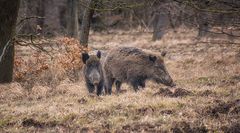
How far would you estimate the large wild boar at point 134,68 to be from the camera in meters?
12.8

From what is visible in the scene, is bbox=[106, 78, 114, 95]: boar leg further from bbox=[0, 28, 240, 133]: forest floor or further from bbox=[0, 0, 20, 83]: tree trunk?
bbox=[0, 0, 20, 83]: tree trunk

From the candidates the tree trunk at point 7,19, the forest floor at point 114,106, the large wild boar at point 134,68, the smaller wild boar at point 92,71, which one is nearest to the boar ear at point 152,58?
the large wild boar at point 134,68

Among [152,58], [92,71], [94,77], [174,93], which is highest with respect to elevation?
[152,58]

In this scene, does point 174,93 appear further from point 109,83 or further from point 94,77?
point 109,83

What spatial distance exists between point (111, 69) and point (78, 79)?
170 cm

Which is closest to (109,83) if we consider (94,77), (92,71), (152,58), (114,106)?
(152,58)

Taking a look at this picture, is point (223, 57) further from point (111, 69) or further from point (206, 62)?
point (111, 69)

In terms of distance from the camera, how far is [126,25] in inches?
1634

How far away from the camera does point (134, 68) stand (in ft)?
42.7

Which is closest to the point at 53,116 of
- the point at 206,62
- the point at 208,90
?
the point at 208,90

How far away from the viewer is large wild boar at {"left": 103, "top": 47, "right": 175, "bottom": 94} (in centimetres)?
1282

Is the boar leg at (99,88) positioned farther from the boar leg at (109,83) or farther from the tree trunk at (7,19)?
the tree trunk at (7,19)

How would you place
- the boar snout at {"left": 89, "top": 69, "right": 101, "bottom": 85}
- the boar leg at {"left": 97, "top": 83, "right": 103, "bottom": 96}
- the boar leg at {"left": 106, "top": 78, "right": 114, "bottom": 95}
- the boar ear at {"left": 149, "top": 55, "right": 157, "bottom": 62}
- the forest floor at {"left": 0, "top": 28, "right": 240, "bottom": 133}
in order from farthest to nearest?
1. the boar leg at {"left": 106, "top": 78, "right": 114, "bottom": 95}
2. the boar ear at {"left": 149, "top": 55, "right": 157, "bottom": 62}
3. the boar leg at {"left": 97, "top": 83, "right": 103, "bottom": 96}
4. the boar snout at {"left": 89, "top": 69, "right": 101, "bottom": 85}
5. the forest floor at {"left": 0, "top": 28, "right": 240, "bottom": 133}

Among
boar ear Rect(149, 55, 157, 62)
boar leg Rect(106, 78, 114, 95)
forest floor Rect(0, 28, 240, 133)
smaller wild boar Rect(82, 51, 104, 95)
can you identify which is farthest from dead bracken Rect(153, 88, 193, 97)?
boar leg Rect(106, 78, 114, 95)
